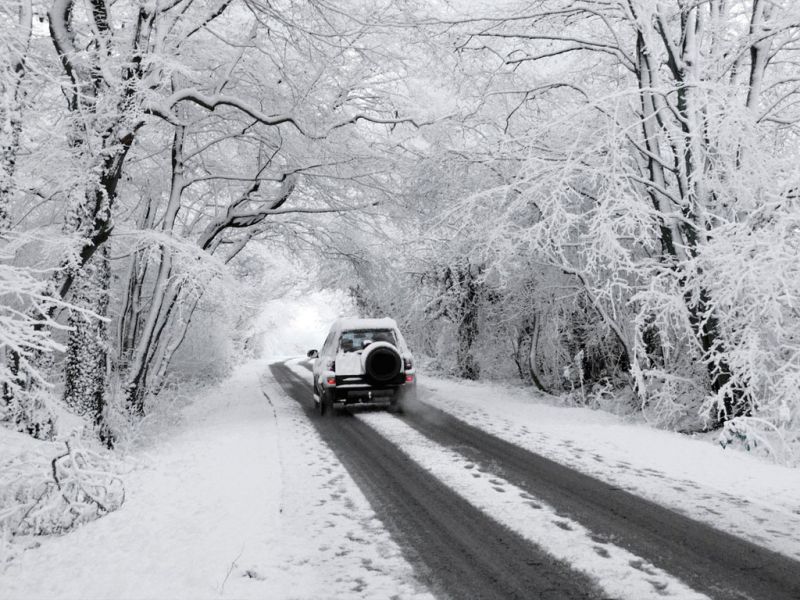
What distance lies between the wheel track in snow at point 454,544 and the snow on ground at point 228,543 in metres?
0.19

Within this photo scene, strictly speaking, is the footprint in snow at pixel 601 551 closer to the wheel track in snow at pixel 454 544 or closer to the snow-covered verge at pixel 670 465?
the wheel track in snow at pixel 454 544

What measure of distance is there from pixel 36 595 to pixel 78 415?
5818mm

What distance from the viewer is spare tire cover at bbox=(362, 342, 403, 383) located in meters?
11.8

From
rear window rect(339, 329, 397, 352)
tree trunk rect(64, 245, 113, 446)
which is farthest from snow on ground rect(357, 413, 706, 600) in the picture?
tree trunk rect(64, 245, 113, 446)

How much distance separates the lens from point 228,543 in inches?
190

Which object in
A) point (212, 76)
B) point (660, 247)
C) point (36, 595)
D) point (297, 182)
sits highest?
point (212, 76)

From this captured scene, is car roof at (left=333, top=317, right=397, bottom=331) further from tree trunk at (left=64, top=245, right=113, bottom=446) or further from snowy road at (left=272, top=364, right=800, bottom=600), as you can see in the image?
snowy road at (left=272, top=364, right=800, bottom=600)

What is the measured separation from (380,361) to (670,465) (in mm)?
5955

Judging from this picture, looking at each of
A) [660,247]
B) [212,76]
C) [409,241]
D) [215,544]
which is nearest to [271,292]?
[409,241]

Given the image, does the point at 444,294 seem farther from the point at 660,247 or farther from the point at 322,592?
the point at 322,592

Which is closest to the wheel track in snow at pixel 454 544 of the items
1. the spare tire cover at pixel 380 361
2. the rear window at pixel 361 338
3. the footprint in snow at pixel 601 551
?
the footprint in snow at pixel 601 551

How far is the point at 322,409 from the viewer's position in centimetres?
1248

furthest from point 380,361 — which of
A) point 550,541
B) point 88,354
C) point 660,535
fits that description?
point 660,535

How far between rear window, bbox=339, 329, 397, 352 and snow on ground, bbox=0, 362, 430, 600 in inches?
160
